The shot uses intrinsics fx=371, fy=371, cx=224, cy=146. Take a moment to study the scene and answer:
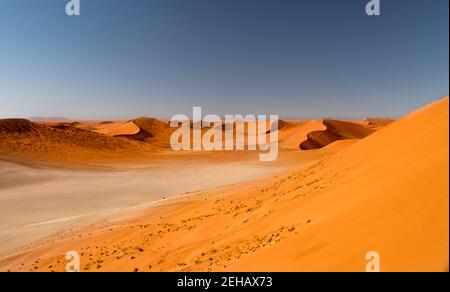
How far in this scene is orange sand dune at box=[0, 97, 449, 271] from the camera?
13.4ft

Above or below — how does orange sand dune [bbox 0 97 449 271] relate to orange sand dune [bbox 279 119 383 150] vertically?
below

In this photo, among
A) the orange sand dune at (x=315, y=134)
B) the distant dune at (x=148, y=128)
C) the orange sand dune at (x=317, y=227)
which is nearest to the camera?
the orange sand dune at (x=317, y=227)

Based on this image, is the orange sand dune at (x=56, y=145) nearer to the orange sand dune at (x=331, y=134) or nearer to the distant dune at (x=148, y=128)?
the distant dune at (x=148, y=128)

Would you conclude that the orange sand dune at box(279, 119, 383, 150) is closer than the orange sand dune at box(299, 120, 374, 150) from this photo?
Yes

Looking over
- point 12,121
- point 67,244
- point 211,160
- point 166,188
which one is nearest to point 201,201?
point 67,244

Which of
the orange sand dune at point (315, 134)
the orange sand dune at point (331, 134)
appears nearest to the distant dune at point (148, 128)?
the orange sand dune at point (315, 134)

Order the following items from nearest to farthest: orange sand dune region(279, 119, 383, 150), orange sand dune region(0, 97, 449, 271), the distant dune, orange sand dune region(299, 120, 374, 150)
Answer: orange sand dune region(0, 97, 449, 271), orange sand dune region(279, 119, 383, 150), orange sand dune region(299, 120, 374, 150), the distant dune

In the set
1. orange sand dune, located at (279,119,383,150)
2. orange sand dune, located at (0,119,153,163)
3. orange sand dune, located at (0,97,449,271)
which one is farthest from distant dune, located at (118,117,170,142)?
orange sand dune, located at (0,97,449,271)

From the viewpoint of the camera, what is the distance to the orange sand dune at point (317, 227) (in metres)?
4.08

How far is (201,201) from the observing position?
13812mm

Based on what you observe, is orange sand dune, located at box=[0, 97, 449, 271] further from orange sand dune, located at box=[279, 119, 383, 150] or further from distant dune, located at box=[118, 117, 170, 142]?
distant dune, located at box=[118, 117, 170, 142]

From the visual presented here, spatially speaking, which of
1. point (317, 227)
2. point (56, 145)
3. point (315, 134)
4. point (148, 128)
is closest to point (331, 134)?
point (315, 134)

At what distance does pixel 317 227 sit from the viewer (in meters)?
5.62

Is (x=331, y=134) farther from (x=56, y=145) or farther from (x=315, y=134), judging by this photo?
(x=56, y=145)
